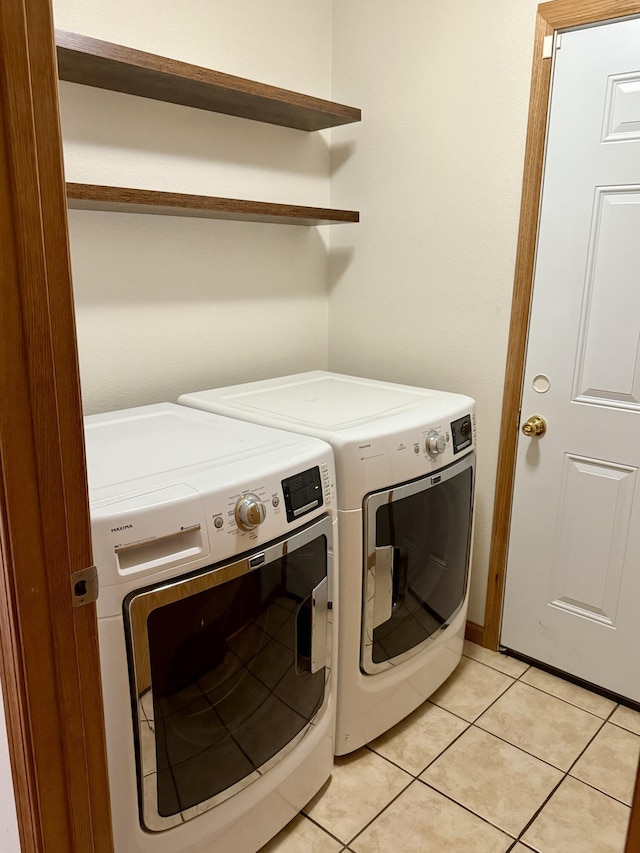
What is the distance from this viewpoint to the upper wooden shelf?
158 cm

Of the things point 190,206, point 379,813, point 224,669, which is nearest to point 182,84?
point 190,206

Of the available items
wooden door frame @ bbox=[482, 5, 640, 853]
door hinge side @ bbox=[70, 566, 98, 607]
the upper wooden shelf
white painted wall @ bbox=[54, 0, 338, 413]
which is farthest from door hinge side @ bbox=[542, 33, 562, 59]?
door hinge side @ bbox=[70, 566, 98, 607]

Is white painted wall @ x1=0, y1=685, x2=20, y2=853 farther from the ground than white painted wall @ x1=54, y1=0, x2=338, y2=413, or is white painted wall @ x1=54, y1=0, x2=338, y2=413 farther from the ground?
white painted wall @ x1=54, y1=0, x2=338, y2=413

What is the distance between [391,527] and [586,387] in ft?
2.71

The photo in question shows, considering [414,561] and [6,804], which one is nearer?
[6,804]

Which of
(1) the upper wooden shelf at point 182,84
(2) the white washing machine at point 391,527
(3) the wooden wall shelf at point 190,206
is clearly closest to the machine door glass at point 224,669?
(2) the white washing machine at point 391,527

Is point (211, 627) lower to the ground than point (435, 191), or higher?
lower

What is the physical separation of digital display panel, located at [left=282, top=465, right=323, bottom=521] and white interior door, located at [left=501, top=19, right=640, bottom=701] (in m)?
1.00

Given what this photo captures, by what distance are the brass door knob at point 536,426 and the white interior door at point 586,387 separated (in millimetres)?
23

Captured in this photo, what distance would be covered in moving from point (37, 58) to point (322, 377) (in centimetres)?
176

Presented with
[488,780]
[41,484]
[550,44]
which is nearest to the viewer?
[41,484]

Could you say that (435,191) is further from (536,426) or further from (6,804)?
(6,804)

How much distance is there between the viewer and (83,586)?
0.89 metres

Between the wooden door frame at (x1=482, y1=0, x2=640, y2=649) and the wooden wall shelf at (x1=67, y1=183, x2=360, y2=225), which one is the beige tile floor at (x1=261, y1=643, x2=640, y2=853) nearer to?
the wooden door frame at (x1=482, y1=0, x2=640, y2=649)
